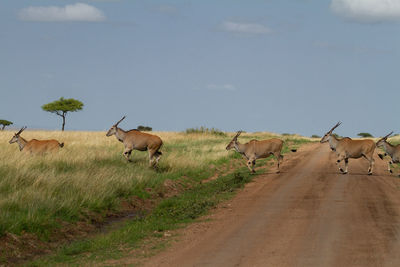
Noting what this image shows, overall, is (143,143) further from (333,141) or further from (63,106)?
(63,106)

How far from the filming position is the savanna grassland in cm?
1156

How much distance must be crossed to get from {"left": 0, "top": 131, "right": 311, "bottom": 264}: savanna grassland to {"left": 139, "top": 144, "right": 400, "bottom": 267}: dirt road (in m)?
1.12

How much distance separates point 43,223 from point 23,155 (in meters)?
8.55

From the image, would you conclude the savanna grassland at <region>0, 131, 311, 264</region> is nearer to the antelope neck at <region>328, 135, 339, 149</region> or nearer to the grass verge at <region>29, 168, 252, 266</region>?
the grass verge at <region>29, 168, 252, 266</region>

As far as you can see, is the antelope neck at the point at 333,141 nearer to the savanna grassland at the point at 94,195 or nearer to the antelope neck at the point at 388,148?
the antelope neck at the point at 388,148

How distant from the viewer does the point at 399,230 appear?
442 inches

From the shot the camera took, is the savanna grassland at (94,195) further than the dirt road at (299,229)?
Yes

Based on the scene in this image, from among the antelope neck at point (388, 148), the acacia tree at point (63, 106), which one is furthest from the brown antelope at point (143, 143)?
the acacia tree at point (63, 106)

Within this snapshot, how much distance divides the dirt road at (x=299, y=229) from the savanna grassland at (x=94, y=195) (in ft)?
3.68

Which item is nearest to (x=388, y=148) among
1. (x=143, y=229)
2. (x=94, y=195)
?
(x=94, y=195)

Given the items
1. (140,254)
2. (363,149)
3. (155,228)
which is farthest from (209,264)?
(363,149)

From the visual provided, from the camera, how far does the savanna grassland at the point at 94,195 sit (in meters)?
11.6

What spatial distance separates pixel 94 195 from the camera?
15.2 m

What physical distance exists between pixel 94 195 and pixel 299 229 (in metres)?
6.33
